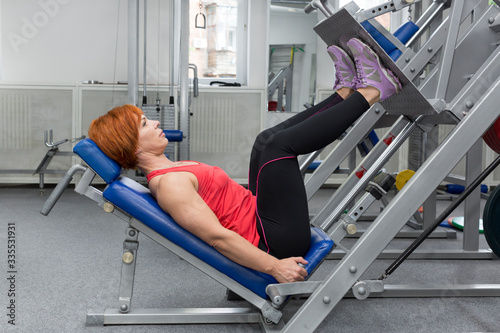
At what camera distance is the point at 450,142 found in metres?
1.31

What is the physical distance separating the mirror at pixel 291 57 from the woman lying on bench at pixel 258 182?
3316 millimetres

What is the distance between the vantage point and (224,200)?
1.52 meters

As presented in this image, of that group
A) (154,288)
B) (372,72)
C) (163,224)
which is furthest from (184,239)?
(372,72)

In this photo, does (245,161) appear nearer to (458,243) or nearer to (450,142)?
(458,243)

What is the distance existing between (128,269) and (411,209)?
865mm

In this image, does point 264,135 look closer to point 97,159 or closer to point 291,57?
point 97,159

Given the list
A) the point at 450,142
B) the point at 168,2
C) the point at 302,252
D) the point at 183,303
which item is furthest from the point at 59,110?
the point at 450,142

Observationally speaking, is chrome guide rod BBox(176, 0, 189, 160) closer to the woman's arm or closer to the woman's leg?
the woman's leg

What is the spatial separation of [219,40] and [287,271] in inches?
155

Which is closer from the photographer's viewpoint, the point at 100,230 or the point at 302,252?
the point at 302,252

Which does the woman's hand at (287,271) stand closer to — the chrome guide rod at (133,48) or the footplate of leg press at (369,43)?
the footplate of leg press at (369,43)

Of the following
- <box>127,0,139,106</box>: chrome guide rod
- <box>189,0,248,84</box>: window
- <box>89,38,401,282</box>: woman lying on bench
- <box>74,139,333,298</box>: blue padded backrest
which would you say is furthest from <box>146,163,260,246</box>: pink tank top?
<box>189,0,248,84</box>: window

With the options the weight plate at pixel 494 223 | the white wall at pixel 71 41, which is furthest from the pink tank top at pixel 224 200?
the white wall at pixel 71 41

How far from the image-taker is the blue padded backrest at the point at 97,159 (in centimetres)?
139
